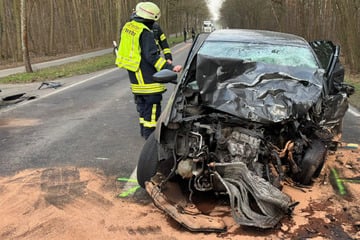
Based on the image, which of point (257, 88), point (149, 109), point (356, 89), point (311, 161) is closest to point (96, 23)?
point (356, 89)

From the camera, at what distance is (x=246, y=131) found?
11.5 feet

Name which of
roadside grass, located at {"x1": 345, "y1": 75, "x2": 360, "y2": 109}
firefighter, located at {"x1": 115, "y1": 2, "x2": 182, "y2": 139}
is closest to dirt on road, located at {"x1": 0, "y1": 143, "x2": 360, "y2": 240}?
firefighter, located at {"x1": 115, "y1": 2, "x2": 182, "y2": 139}

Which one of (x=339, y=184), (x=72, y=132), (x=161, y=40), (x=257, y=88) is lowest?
(x=72, y=132)

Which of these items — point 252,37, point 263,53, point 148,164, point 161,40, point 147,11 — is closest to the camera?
point 148,164

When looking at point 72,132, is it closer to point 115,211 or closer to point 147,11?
point 147,11

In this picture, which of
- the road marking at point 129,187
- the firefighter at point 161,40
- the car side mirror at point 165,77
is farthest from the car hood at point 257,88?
the firefighter at point 161,40

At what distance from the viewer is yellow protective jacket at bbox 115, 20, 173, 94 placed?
5.13 metres

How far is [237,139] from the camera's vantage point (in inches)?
137

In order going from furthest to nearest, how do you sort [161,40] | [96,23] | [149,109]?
1. [96,23]
2. [161,40]
3. [149,109]

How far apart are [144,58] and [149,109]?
2.29ft

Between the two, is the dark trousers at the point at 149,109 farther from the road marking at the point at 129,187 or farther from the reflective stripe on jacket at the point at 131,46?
the road marking at the point at 129,187

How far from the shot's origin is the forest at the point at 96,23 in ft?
45.5

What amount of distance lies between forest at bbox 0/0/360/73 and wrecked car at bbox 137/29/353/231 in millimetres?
10231

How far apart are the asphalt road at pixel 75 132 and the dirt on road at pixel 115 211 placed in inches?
19.2
